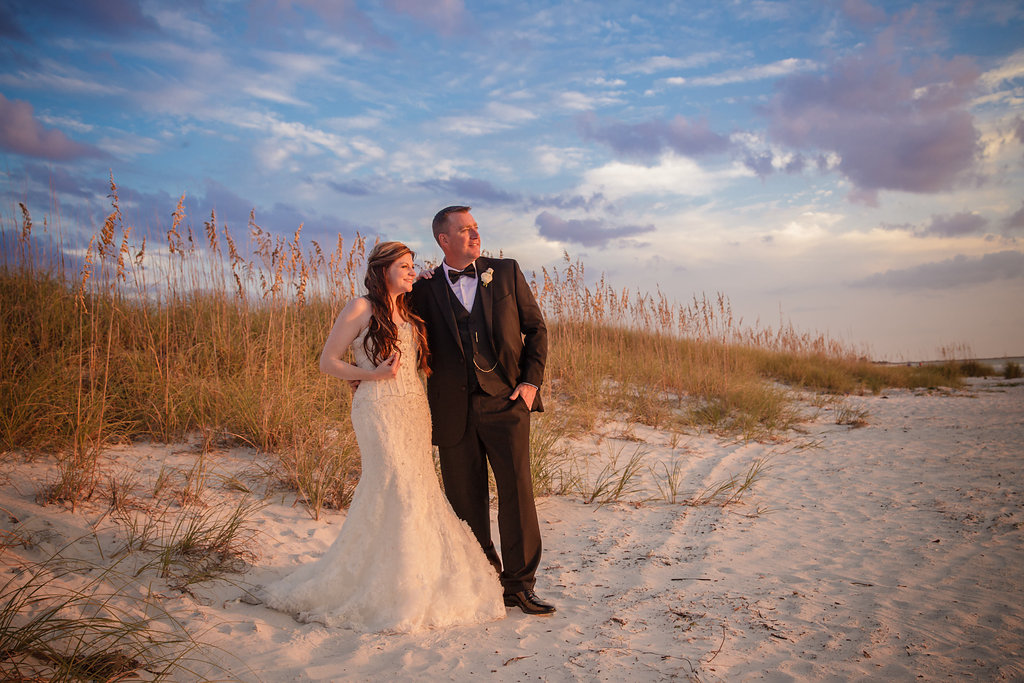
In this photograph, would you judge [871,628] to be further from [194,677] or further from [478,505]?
[194,677]

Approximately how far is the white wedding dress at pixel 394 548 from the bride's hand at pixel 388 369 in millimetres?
57

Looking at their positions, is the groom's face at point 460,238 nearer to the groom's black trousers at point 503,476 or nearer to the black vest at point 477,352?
the black vest at point 477,352

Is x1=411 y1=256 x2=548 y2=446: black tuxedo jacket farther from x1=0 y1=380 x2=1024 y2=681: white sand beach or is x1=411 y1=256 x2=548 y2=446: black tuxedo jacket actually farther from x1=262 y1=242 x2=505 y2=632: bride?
x1=0 y1=380 x2=1024 y2=681: white sand beach

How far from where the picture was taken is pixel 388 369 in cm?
302

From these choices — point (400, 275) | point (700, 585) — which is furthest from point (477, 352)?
point (700, 585)

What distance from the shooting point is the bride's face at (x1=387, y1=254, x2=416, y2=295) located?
A: 3.14 meters

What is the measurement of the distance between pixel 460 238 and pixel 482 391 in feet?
2.89

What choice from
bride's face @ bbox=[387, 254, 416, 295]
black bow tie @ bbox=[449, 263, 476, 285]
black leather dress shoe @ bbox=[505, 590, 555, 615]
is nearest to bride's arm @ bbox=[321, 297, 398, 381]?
bride's face @ bbox=[387, 254, 416, 295]

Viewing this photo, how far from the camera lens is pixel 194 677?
2396mm

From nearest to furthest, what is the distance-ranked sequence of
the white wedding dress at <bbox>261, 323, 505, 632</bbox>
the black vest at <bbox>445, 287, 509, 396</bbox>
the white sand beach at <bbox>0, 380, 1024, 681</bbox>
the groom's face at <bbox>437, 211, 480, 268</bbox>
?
the white sand beach at <bbox>0, 380, 1024, 681</bbox> < the white wedding dress at <bbox>261, 323, 505, 632</bbox> < the black vest at <bbox>445, 287, 509, 396</bbox> < the groom's face at <bbox>437, 211, 480, 268</bbox>

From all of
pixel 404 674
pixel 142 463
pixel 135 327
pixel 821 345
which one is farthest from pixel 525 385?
pixel 821 345

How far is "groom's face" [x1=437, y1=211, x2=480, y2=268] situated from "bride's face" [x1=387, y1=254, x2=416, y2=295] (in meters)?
0.24

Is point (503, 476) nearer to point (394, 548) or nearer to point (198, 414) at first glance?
point (394, 548)

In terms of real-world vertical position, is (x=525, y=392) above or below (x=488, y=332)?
below
